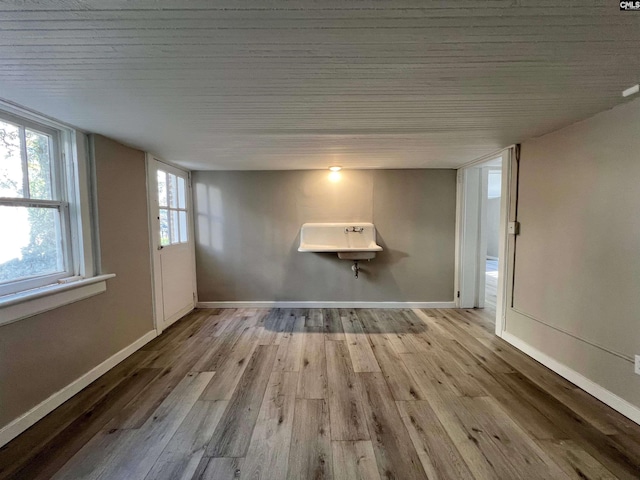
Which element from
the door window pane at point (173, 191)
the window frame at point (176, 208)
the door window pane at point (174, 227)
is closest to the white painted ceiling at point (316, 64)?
the window frame at point (176, 208)

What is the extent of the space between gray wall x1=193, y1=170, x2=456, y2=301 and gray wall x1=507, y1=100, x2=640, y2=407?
4.35ft

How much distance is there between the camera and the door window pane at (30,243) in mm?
1716

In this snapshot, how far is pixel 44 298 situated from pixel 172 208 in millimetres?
1886

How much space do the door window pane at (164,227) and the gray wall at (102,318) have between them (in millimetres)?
304

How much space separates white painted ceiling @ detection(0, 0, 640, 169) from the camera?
99 cm

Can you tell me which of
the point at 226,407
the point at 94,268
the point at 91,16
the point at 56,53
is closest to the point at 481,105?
the point at 91,16

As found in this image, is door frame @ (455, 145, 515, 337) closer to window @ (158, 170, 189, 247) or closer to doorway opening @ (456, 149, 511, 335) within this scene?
doorway opening @ (456, 149, 511, 335)

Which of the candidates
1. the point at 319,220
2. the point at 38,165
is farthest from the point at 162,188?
the point at 319,220

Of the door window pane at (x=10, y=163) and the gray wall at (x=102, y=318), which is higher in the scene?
the door window pane at (x=10, y=163)

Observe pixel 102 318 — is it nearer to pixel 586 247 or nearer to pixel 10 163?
pixel 10 163

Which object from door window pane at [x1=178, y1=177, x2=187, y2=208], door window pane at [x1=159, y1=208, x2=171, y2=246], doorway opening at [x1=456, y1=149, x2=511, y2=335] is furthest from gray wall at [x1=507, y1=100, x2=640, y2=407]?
door window pane at [x1=178, y1=177, x2=187, y2=208]

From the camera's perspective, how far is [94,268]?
2.30 metres

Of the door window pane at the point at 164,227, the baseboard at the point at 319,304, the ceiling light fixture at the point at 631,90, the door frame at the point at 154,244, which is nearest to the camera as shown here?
the ceiling light fixture at the point at 631,90

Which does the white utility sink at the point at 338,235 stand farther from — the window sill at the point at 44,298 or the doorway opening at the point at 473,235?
the window sill at the point at 44,298
